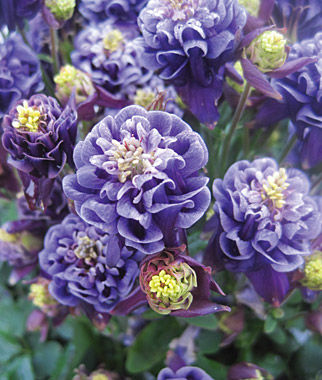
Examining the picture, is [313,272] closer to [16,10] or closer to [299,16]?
[299,16]

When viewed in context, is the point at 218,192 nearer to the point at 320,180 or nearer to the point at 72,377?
the point at 320,180

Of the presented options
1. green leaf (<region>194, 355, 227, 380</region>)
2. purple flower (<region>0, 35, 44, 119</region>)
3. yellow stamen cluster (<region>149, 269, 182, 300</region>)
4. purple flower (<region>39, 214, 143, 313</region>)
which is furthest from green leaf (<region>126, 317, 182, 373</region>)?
purple flower (<region>0, 35, 44, 119</region>)

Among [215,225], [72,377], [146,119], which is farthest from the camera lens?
[72,377]

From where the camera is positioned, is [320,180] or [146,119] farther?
[320,180]

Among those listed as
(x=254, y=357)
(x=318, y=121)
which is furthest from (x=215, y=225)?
(x=254, y=357)

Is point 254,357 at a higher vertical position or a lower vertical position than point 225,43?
lower

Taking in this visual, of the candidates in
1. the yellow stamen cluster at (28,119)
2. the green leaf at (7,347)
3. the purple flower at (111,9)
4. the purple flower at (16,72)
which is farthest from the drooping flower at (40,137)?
the green leaf at (7,347)

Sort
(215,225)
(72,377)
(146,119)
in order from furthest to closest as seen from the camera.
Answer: (72,377) < (215,225) < (146,119)
